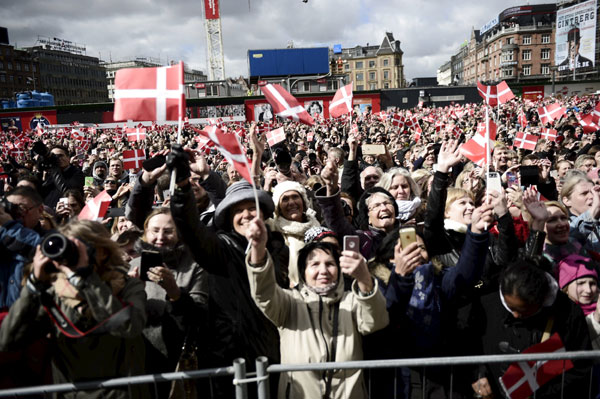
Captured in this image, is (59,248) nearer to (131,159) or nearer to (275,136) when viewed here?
(131,159)

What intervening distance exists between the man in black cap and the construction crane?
6369cm

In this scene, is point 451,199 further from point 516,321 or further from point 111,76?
point 111,76

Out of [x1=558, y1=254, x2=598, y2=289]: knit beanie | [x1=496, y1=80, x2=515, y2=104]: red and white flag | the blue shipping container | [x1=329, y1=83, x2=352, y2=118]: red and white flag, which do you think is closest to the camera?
[x1=558, y1=254, x2=598, y2=289]: knit beanie

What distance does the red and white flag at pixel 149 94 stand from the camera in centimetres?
288

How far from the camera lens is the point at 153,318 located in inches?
99.3

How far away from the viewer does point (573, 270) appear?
2.83 m

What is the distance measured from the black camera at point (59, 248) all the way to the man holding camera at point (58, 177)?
4.78 meters

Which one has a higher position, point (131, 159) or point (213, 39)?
point (213, 39)

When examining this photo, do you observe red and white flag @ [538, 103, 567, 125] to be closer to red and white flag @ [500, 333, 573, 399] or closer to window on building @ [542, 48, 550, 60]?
red and white flag @ [500, 333, 573, 399]

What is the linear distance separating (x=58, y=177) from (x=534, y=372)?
6.29 metres

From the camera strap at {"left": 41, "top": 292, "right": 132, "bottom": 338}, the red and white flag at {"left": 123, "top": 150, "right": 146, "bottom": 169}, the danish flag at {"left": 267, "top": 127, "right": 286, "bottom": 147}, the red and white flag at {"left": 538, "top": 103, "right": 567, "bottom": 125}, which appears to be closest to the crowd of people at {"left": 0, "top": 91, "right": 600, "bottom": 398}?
the camera strap at {"left": 41, "top": 292, "right": 132, "bottom": 338}

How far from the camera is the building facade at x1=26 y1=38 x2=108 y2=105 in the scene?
98.0 m

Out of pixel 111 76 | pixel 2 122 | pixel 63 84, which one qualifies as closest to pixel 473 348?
pixel 2 122

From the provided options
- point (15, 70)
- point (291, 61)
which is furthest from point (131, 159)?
point (15, 70)
